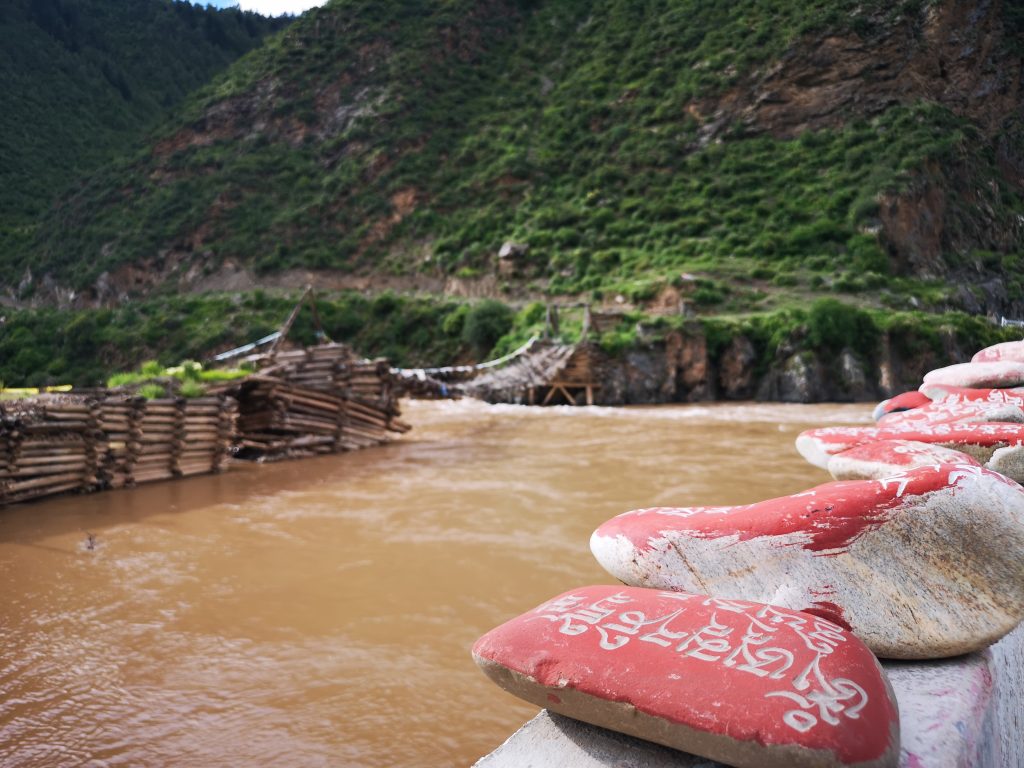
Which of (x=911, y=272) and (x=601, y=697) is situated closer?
(x=601, y=697)

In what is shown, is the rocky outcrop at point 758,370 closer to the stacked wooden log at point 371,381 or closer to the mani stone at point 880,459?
the stacked wooden log at point 371,381

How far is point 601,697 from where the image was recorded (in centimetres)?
127

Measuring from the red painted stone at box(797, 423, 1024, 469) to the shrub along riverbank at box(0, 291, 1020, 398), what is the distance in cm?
1641

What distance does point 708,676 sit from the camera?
1.23 meters

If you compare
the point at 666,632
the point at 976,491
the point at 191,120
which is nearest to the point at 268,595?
the point at 666,632

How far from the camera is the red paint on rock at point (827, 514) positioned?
1.63 meters

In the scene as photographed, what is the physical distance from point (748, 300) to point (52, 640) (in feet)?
75.3

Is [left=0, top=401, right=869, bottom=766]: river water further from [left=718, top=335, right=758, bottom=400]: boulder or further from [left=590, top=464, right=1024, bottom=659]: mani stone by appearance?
[left=718, top=335, right=758, bottom=400]: boulder

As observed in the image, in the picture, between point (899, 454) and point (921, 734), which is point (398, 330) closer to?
point (899, 454)

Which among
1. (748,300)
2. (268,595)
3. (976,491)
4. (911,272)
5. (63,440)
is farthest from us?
(911,272)

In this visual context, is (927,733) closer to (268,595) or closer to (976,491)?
(976,491)

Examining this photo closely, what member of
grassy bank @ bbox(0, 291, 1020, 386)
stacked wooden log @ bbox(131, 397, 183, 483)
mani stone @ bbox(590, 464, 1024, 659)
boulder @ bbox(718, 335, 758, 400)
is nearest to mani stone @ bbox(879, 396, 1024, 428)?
mani stone @ bbox(590, 464, 1024, 659)

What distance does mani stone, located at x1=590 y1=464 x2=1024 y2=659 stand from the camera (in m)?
1.53

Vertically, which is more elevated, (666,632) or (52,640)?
(666,632)
